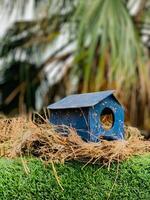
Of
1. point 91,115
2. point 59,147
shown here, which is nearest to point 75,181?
point 59,147

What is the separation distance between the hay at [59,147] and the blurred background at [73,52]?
2.18 metres

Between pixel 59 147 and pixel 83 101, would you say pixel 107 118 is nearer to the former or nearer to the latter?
pixel 83 101

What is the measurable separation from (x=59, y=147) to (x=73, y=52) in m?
2.98

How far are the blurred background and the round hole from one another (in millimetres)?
1966

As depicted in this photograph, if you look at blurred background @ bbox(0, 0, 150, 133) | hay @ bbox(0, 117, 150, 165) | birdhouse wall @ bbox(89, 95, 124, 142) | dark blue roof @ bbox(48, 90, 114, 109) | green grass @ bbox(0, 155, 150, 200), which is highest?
blurred background @ bbox(0, 0, 150, 133)

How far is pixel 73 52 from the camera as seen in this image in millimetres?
4555

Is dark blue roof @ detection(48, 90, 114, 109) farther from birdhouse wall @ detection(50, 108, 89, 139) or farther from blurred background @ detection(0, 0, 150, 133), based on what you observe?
blurred background @ detection(0, 0, 150, 133)

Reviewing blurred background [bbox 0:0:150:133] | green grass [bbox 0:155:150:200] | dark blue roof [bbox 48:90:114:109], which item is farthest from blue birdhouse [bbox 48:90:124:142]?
blurred background [bbox 0:0:150:133]

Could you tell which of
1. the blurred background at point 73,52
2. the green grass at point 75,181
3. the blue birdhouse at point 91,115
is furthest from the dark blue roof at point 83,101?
the blurred background at point 73,52

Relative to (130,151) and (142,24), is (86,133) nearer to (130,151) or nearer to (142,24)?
(130,151)

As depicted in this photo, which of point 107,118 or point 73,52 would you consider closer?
point 107,118

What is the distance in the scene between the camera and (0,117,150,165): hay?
1604mm

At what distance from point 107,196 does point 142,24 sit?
10.3 feet

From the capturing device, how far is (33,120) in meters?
1.81
